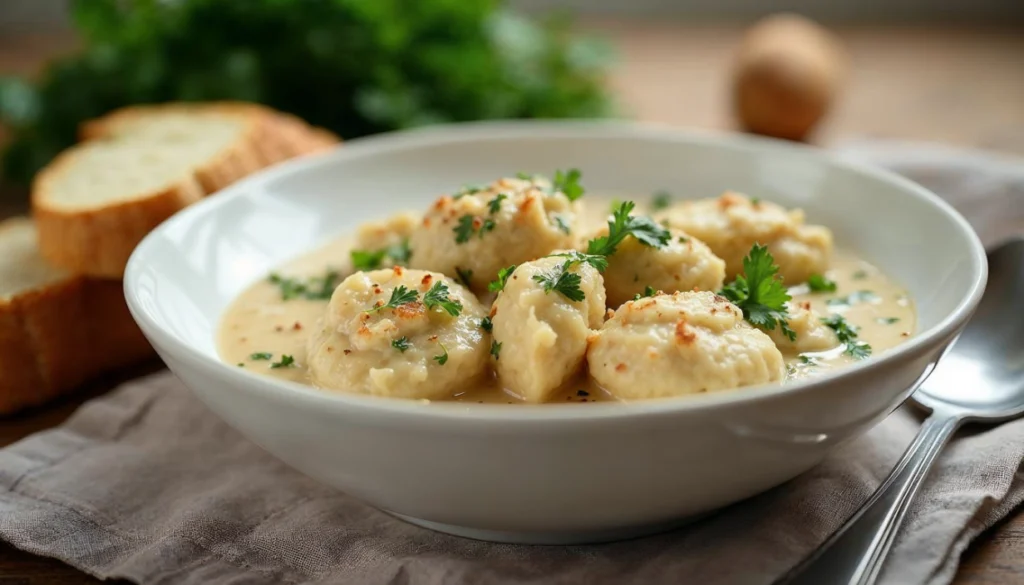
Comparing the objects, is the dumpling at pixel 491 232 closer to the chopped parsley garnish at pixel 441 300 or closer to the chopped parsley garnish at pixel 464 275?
the chopped parsley garnish at pixel 464 275

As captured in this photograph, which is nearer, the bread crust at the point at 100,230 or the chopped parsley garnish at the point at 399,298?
the chopped parsley garnish at the point at 399,298

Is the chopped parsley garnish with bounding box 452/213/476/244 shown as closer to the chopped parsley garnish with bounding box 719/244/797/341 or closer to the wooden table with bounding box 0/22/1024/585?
the chopped parsley garnish with bounding box 719/244/797/341

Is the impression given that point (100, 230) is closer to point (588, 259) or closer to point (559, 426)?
point (588, 259)

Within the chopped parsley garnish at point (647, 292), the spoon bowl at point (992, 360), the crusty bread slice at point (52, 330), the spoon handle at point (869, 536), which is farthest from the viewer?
the crusty bread slice at point (52, 330)

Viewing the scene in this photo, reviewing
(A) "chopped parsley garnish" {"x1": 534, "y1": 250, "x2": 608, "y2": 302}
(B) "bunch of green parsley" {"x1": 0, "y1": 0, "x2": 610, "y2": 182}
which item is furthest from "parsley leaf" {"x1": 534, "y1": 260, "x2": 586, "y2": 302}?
(B) "bunch of green parsley" {"x1": 0, "y1": 0, "x2": 610, "y2": 182}

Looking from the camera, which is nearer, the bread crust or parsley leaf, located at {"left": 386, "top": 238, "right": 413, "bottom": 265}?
parsley leaf, located at {"left": 386, "top": 238, "right": 413, "bottom": 265}

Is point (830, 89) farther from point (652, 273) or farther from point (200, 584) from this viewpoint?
point (200, 584)

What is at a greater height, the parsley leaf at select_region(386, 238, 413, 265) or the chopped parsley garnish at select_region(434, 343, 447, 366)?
the chopped parsley garnish at select_region(434, 343, 447, 366)

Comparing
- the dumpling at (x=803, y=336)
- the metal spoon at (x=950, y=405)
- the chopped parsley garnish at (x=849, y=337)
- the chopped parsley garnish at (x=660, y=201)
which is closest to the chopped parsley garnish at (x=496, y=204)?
the dumpling at (x=803, y=336)
